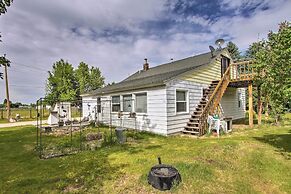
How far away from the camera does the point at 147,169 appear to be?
4.77 metres

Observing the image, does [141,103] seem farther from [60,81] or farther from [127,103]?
[60,81]

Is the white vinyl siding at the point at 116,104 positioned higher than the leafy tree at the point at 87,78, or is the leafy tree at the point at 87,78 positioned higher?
the leafy tree at the point at 87,78

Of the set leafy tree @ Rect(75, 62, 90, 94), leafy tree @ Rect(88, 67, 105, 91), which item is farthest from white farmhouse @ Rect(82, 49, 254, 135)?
leafy tree @ Rect(88, 67, 105, 91)

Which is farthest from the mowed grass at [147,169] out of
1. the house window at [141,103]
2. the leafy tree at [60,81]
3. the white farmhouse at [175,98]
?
the leafy tree at [60,81]

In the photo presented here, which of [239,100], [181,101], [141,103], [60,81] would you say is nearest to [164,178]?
[181,101]

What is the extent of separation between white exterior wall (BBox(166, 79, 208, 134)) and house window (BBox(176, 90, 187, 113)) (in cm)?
20

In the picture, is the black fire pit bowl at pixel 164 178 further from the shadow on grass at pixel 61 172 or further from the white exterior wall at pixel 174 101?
the white exterior wall at pixel 174 101

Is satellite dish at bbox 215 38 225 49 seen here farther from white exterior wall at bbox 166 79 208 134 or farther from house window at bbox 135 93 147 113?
Result: house window at bbox 135 93 147 113

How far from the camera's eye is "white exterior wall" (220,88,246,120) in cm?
1483

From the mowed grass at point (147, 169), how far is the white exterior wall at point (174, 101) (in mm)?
2643

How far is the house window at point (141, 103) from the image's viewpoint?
10781mm

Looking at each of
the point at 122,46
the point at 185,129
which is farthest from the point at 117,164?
the point at 122,46

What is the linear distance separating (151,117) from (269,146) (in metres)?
5.61

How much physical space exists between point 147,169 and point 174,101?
5460 millimetres
